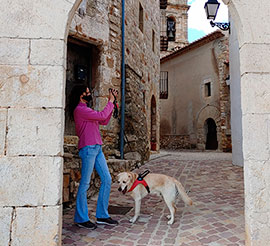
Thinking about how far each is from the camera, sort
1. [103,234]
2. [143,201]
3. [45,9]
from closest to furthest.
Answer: [45,9]
[103,234]
[143,201]

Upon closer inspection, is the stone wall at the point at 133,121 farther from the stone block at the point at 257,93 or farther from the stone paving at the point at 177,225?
the stone block at the point at 257,93

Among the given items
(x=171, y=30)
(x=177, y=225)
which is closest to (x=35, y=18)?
(x=177, y=225)

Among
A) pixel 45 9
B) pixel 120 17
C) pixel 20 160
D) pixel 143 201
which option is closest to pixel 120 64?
pixel 120 17

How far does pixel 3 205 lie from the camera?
7.30 feet

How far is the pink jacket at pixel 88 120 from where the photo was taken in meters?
3.11

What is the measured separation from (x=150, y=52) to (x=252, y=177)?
939cm

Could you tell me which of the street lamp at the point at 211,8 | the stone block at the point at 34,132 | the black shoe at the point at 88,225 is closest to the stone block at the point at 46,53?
the stone block at the point at 34,132

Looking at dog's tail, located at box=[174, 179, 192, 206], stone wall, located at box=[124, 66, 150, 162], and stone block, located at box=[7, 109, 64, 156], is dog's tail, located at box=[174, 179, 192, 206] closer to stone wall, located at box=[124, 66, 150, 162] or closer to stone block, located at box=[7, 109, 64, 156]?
stone block, located at box=[7, 109, 64, 156]

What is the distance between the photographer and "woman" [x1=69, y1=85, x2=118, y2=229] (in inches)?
121

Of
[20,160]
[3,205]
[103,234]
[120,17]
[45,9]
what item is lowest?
[103,234]

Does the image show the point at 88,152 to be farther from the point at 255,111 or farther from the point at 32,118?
the point at 255,111

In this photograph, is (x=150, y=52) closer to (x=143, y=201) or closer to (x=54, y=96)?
(x=143, y=201)

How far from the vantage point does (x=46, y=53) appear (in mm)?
2381

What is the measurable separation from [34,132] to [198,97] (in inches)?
648
